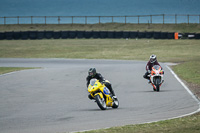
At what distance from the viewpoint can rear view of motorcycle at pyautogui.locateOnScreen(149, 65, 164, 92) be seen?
17.0m

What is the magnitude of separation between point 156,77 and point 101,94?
17.6 feet

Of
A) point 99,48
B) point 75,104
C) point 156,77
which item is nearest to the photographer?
point 75,104

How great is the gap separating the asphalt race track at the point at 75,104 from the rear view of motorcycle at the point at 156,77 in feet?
1.01

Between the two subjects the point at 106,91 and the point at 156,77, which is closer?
the point at 106,91

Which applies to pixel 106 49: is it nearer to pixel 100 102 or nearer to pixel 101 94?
pixel 101 94

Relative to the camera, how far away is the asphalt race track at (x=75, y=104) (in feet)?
33.6

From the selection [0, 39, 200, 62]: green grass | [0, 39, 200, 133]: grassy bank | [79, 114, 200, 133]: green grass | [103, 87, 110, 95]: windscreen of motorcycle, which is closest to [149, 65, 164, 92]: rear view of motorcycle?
[103, 87, 110, 95]: windscreen of motorcycle

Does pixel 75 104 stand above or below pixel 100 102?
below

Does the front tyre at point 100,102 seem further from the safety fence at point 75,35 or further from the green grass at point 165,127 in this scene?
the safety fence at point 75,35

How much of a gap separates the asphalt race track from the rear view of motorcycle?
12.1 inches

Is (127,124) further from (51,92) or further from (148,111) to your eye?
(51,92)

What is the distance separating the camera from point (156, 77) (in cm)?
1734

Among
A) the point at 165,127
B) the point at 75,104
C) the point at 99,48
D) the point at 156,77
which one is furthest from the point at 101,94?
the point at 99,48

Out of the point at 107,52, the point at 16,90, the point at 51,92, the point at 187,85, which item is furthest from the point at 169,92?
the point at 107,52
